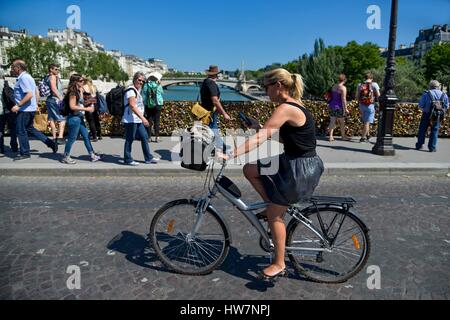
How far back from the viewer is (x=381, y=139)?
7719mm

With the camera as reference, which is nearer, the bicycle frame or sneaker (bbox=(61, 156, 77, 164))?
the bicycle frame

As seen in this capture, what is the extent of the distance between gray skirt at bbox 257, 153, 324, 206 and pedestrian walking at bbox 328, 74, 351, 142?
257 inches

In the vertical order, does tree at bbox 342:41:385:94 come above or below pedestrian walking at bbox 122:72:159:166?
above

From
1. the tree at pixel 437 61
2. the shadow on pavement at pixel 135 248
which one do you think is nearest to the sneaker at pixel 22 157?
the shadow on pavement at pixel 135 248

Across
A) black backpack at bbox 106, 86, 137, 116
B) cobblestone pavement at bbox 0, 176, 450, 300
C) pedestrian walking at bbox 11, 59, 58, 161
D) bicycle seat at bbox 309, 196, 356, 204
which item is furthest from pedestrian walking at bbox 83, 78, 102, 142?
bicycle seat at bbox 309, 196, 356, 204

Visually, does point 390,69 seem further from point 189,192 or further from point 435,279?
point 435,279

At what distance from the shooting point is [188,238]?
3.16 m

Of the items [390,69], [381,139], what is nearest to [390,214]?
[381,139]

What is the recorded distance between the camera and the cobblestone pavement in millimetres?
2795

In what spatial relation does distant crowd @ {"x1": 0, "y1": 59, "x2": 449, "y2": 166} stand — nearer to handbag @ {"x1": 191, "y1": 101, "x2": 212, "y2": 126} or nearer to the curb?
handbag @ {"x1": 191, "y1": 101, "x2": 212, "y2": 126}

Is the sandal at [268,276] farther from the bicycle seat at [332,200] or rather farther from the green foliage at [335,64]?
the green foliage at [335,64]

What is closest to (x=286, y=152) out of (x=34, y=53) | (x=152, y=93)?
(x=152, y=93)

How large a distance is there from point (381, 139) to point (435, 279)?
526 cm

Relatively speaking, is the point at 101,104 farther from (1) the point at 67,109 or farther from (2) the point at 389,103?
(2) the point at 389,103
